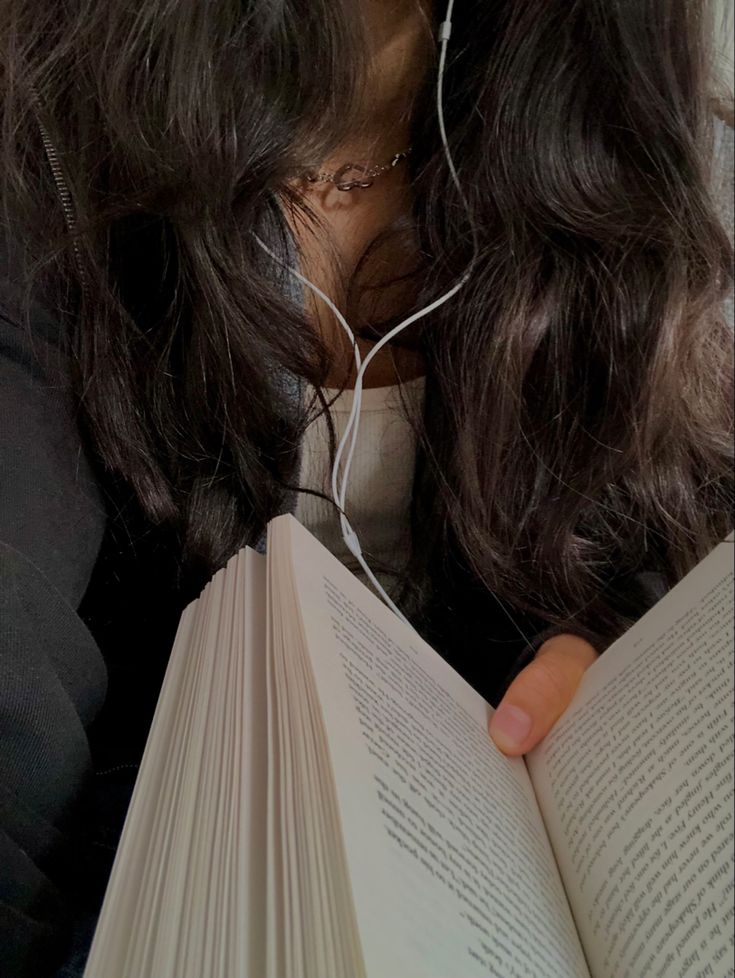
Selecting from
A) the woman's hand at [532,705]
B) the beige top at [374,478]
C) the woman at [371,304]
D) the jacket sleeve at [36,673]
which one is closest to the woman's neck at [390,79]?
the woman at [371,304]

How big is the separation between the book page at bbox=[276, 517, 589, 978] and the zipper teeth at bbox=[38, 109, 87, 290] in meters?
0.26

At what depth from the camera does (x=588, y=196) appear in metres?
0.52

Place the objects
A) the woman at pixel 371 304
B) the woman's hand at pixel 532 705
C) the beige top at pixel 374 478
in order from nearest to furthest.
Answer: the woman's hand at pixel 532 705
the woman at pixel 371 304
the beige top at pixel 374 478

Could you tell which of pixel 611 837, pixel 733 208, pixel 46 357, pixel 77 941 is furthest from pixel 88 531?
pixel 733 208

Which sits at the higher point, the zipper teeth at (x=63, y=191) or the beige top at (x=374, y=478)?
the zipper teeth at (x=63, y=191)

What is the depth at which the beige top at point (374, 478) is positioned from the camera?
23.7 inches

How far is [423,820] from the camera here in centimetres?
26

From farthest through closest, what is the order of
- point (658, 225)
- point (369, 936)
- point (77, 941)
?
point (658, 225) < point (77, 941) < point (369, 936)

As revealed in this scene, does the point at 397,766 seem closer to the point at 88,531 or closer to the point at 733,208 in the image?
the point at 88,531

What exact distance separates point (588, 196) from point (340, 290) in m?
0.19

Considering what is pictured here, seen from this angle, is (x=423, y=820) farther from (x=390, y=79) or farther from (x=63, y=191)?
(x=390, y=79)

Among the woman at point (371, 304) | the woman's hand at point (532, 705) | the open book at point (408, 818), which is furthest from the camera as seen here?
the woman at point (371, 304)

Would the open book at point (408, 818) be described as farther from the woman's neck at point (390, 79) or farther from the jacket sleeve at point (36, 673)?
the woman's neck at point (390, 79)

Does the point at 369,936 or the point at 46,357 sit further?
the point at 46,357
